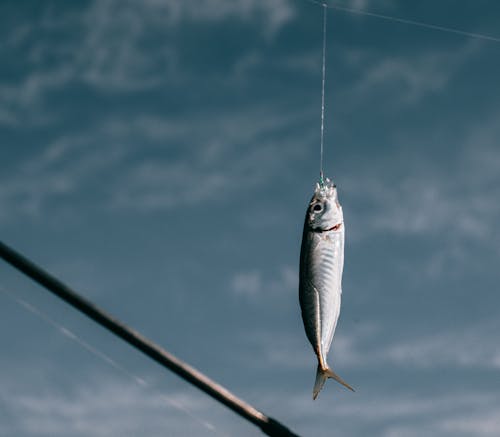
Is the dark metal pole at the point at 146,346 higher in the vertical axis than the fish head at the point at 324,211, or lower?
lower

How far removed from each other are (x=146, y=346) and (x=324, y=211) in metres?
4.63

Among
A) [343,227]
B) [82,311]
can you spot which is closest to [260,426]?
[82,311]

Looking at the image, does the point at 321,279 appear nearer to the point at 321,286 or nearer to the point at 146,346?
the point at 321,286

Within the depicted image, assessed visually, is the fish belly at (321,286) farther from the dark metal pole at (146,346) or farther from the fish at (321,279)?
the dark metal pole at (146,346)

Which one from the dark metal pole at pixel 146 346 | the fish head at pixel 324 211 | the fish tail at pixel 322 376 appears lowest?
the dark metal pole at pixel 146 346

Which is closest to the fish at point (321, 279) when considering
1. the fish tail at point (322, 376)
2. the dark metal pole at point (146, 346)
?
the fish tail at point (322, 376)

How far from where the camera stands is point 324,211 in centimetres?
677

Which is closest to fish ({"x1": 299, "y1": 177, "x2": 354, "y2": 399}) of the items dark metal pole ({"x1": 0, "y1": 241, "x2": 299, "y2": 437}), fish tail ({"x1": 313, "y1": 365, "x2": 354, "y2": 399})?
fish tail ({"x1": 313, "y1": 365, "x2": 354, "y2": 399})

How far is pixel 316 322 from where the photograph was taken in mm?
6547

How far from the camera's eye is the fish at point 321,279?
6.36 metres

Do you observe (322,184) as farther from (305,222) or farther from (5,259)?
(5,259)

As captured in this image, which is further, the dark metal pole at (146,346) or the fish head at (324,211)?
the fish head at (324,211)

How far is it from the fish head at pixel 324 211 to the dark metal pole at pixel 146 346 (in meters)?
4.15

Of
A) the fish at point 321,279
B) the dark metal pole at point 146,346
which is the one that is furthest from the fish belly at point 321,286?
the dark metal pole at point 146,346
